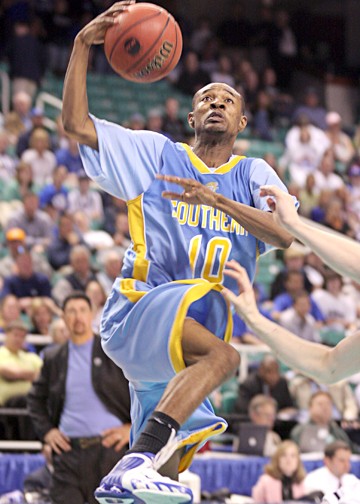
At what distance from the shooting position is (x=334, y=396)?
11.5 metres

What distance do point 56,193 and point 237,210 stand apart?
8455 millimetres

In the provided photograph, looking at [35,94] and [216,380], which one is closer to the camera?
[216,380]

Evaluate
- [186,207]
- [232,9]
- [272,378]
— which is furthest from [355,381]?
[232,9]

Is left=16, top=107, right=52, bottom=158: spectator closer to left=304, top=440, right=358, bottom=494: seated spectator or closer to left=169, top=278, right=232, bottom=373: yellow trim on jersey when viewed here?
left=304, top=440, right=358, bottom=494: seated spectator

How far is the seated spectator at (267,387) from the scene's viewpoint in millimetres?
10586

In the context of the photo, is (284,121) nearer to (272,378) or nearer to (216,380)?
(272,378)

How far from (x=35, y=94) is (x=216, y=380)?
12062mm

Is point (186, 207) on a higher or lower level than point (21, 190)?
higher

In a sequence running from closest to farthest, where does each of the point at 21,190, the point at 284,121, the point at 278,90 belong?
the point at 21,190, the point at 284,121, the point at 278,90

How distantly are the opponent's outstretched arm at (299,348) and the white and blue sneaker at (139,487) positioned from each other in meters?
0.74

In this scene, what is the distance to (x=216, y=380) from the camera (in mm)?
4852

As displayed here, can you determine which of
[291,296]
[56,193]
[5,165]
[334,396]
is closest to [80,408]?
[334,396]

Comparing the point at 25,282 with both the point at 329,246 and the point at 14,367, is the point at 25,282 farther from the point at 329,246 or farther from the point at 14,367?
the point at 329,246

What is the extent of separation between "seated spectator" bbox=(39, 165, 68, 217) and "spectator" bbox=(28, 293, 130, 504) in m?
5.46
